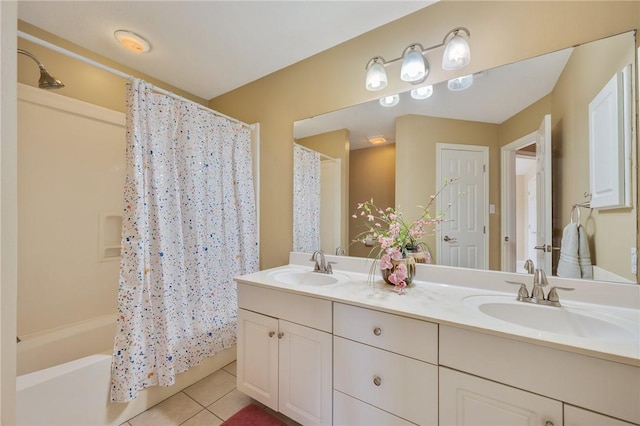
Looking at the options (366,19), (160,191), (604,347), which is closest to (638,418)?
(604,347)

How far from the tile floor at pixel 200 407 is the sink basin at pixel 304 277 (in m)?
0.77

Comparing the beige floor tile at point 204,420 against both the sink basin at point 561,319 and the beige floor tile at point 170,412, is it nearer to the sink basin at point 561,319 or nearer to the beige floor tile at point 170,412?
the beige floor tile at point 170,412

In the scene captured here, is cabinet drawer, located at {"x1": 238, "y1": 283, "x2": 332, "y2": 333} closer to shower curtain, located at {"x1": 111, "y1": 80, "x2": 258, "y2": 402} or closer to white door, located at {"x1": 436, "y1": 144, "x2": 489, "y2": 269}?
shower curtain, located at {"x1": 111, "y1": 80, "x2": 258, "y2": 402}

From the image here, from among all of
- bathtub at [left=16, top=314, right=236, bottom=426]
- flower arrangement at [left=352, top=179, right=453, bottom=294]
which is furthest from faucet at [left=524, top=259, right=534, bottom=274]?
bathtub at [left=16, top=314, right=236, bottom=426]

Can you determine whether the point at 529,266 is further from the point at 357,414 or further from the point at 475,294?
the point at 357,414

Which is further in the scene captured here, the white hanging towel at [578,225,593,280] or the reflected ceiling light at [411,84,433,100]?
the reflected ceiling light at [411,84,433,100]

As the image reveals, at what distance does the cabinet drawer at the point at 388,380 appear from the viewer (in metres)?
0.99

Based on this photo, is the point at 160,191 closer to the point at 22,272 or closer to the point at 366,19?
the point at 22,272

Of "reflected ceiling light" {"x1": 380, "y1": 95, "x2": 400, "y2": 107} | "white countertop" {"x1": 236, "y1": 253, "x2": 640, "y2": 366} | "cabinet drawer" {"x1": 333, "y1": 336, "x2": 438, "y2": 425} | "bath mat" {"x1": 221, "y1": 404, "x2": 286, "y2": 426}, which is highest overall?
"reflected ceiling light" {"x1": 380, "y1": 95, "x2": 400, "y2": 107}

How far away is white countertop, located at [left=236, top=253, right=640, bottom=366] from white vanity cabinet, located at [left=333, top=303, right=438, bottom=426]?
7 centimetres

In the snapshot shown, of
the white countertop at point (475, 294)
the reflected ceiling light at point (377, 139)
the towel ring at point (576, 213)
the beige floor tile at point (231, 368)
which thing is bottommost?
the beige floor tile at point (231, 368)

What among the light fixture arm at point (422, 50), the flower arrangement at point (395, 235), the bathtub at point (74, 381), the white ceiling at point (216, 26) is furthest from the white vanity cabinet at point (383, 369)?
the white ceiling at point (216, 26)

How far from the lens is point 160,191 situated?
1.61 meters

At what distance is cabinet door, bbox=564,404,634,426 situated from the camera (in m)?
0.73
